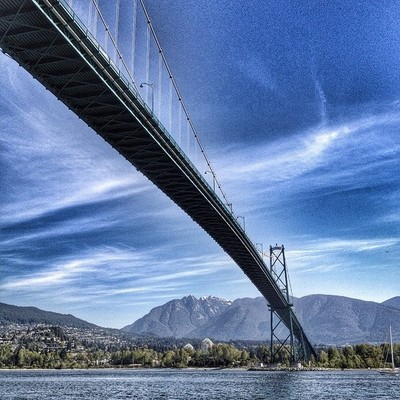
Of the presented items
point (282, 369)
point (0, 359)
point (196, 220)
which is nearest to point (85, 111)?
point (196, 220)

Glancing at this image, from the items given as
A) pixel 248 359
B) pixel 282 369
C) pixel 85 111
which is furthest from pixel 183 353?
pixel 85 111

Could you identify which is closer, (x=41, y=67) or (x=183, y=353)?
(x=41, y=67)

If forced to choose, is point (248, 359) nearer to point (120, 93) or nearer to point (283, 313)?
point (283, 313)

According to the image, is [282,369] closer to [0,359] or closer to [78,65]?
[78,65]

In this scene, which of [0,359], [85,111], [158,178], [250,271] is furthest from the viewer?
[0,359]

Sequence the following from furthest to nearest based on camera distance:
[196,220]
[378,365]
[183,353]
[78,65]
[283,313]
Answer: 1. [183,353]
2. [378,365]
3. [283,313]
4. [196,220]
5. [78,65]

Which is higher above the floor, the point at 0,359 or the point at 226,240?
the point at 226,240
